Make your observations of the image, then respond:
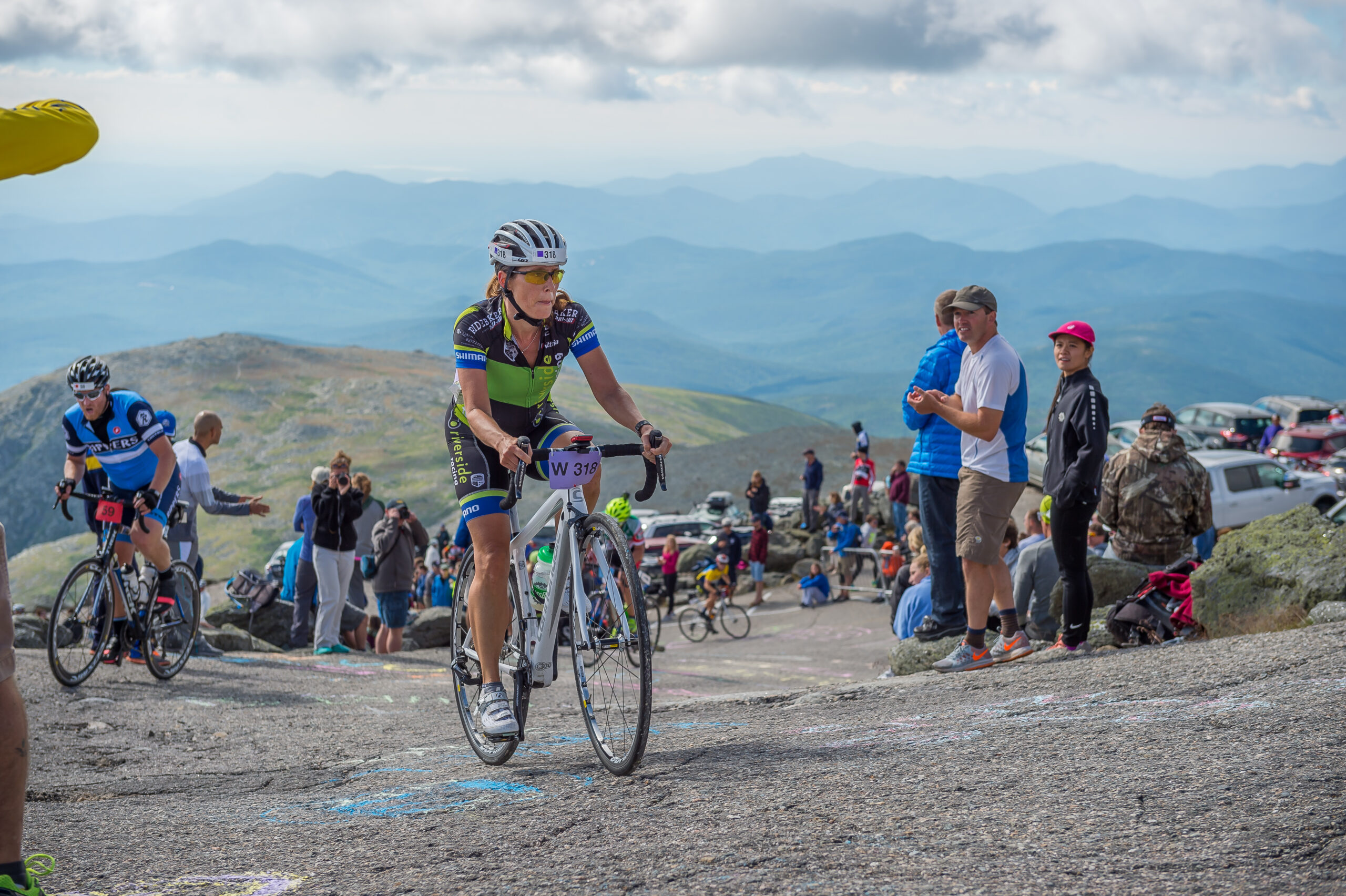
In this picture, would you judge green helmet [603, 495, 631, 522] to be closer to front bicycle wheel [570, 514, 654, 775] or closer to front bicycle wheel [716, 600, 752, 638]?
front bicycle wheel [570, 514, 654, 775]

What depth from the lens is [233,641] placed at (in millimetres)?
11844

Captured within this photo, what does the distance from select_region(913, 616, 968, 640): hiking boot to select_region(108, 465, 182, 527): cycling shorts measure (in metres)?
5.86

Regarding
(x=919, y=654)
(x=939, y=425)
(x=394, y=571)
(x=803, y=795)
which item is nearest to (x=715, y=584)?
(x=394, y=571)

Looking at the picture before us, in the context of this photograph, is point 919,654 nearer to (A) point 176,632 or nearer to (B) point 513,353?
(B) point 513,353

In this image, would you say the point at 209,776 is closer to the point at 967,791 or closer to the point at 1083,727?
the point at 967,791

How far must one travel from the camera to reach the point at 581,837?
352cm

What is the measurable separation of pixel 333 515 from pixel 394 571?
170cm

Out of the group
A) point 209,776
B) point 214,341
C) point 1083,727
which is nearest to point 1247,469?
point 1083,727

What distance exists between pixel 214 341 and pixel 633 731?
168349mm

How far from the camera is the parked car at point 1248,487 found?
76.7ft

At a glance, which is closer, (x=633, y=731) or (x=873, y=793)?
(x=873, y=793)

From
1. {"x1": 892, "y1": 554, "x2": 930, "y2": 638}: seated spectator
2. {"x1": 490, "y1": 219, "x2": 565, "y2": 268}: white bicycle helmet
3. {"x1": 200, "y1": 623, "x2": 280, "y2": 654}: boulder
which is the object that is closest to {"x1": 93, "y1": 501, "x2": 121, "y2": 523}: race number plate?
{"x1": 200, "y1": 623, "x2": 280, "y2": 654}: boulder

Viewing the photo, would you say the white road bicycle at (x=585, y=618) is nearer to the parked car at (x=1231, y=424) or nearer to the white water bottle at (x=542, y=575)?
the white water bottle at (x=542, y=575)

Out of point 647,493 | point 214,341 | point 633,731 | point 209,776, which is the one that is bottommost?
point 209,776
